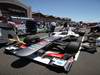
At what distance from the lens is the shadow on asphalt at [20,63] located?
5067 mm

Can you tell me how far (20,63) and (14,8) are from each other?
1119 inches

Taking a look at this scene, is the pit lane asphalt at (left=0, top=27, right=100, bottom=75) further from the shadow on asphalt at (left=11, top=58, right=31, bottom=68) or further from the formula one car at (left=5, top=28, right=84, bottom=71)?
the formula one car at (left=5, top=28, right=84, bottom=71)

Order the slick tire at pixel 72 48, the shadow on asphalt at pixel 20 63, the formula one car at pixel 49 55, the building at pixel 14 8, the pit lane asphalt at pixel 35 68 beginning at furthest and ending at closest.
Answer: the building at pixel 14 8
the slick tire at pixel 72 48
the shadow on asphalt at pixel 20 63
the formula one car at pixel 49 55
the pit lane asphalt at pixel 35 68

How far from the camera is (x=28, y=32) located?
15094 millimetres

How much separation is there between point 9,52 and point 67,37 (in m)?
4.87

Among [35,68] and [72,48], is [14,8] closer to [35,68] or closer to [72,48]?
[72,48]

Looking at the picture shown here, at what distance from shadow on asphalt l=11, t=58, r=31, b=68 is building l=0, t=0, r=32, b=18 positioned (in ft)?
76.6

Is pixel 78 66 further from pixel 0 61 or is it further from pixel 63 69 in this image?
pixel 0 61

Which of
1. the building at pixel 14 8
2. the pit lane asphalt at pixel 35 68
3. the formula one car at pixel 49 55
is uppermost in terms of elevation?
the building at pixel 14 8

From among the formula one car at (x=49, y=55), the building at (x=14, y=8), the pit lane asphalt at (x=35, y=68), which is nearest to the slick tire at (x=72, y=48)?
the formula one car at (x=49, y=55)

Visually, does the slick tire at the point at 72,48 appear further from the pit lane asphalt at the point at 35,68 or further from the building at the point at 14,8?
the building at the point at 14,8

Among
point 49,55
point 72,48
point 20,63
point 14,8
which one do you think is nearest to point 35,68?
point 20,63

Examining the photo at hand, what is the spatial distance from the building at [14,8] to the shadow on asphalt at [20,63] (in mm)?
23348

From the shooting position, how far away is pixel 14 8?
104 ft
